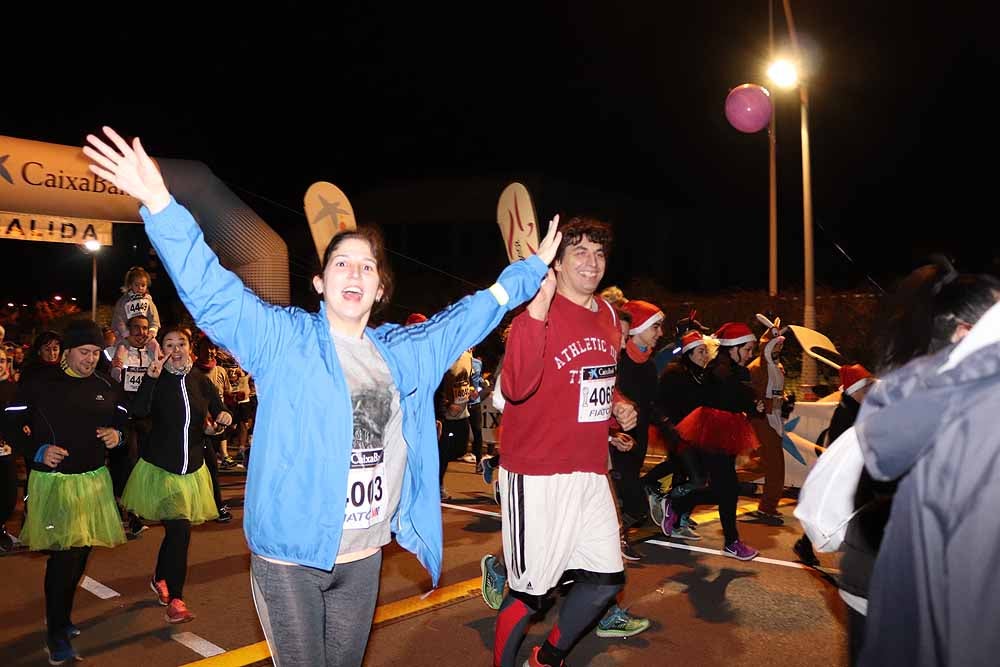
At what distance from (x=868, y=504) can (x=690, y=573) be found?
427cm

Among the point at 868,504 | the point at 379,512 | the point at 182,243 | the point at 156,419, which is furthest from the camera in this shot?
the point at 156,419

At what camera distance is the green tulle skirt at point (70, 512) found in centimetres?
463

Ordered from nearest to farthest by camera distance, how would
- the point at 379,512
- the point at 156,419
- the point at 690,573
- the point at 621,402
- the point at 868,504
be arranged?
the point at 868,504 < the point at 379,512 < the point at 621,402 < the point at 156,419 < the point at 690,573

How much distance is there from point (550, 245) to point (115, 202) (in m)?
7.67

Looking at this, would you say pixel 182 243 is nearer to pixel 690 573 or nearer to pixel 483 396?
pixel 690 573

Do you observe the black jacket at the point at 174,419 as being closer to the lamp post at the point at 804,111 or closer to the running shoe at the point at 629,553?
the running shoe at the point at 629,553

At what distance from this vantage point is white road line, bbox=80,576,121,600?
18.6 feet

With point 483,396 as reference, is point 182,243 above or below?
above

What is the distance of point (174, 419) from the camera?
18.0ft

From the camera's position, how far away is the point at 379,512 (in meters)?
2.82

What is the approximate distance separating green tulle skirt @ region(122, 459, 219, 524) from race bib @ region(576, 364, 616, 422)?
9.50 feet

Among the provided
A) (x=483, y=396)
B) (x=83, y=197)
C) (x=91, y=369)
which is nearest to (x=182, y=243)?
(x=91, y=369)

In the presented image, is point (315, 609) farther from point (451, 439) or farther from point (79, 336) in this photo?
point (451, 439)

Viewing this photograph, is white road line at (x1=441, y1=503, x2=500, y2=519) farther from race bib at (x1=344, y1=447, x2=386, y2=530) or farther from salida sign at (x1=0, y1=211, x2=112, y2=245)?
race bib at (x1=344, y1=447, x2=386, y2=530)
